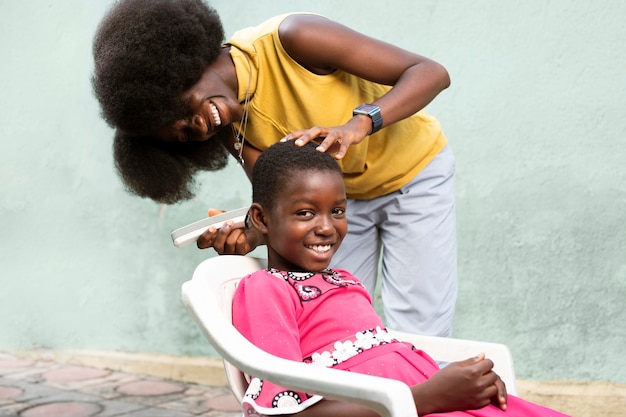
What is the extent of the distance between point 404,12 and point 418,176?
1542 millimetres

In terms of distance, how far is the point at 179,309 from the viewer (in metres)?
4.33

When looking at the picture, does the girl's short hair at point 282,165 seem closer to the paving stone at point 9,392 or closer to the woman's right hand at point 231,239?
the woman's right hand at point 231,239

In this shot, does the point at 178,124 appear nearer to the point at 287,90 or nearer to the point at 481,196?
the point at 287,90

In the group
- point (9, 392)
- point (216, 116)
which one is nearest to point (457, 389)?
point (216, 116)

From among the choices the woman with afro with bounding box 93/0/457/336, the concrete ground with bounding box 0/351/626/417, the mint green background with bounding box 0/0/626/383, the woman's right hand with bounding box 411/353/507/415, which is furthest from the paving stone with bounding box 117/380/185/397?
the woman's right hand with bounding box 411/353/507/415

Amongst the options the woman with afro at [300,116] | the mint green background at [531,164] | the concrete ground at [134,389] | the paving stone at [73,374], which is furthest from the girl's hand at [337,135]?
the paving stone at [73,374]

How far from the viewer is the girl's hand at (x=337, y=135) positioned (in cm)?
180

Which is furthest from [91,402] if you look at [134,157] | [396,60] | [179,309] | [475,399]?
[475,399]

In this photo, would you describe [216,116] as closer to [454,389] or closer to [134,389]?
[454,389]

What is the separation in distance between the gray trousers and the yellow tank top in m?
0.05

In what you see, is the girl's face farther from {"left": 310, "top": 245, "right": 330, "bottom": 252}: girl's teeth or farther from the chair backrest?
the chair backrest

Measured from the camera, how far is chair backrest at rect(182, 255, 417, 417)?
51.3 inches

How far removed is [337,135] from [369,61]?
0.33m

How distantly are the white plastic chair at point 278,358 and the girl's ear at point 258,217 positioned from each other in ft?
0.30
